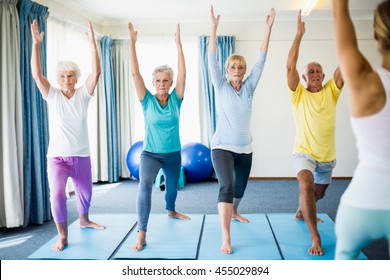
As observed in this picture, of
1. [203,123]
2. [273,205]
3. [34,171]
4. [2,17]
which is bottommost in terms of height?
[273,205]

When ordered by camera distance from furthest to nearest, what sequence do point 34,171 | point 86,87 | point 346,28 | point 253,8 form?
point 253,8 < point 34,171 < point 86,87 < point 346,28

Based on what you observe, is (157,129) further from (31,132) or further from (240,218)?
(31,132)

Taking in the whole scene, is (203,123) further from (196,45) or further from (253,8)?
(253,8)

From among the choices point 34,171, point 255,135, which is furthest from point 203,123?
point 34,171

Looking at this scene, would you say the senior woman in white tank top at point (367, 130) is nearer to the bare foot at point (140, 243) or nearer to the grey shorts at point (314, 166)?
the grey shorts at point (314, 166)

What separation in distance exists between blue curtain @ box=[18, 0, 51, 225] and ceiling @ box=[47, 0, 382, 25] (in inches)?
52.9

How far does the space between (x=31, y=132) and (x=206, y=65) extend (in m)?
3.04

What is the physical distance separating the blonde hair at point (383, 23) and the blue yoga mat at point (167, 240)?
1.90 meters

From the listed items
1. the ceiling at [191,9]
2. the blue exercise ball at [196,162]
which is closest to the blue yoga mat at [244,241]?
the blue exercise ball at [196,162]

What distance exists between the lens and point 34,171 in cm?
362

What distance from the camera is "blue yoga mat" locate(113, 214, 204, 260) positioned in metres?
2.59

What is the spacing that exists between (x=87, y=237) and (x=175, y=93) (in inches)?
52.6

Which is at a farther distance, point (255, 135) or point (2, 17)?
point (255, 135)

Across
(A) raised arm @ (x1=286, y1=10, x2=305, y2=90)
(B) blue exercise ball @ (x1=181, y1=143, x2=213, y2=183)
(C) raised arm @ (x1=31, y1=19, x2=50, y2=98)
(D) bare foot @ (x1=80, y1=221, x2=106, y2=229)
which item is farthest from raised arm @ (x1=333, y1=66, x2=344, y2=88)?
(B) blue exercise ball @ (x1=181, y1=143, x2=213, y2=183)
